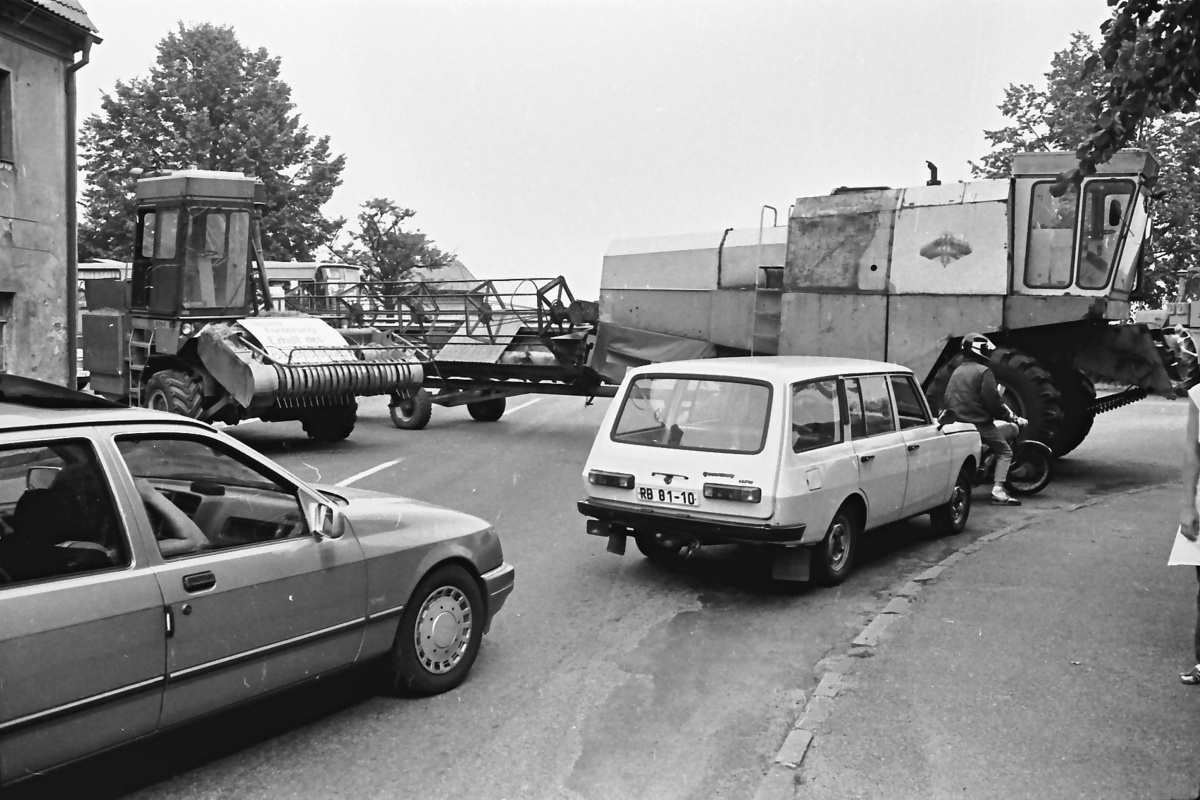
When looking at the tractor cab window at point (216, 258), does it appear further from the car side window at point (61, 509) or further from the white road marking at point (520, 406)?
the car side window at point (61, 509)

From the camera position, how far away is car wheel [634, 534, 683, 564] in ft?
→ 27.0

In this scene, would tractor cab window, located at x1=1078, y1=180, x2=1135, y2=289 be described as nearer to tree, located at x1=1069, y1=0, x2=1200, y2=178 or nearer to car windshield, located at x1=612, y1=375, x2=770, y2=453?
tree, located at x1=1069, y1=0, x2=1200, y2=178

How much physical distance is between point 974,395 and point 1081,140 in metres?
18.5

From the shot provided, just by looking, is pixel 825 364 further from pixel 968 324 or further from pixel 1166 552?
pixel 968 324

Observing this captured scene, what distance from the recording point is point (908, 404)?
341 inches

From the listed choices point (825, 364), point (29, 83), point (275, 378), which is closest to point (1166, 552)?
point (825, 364)

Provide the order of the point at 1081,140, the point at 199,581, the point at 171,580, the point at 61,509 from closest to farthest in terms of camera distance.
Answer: the point at 61,509 < the point at 171,580 < the point at 199,581 < the point at 1081,140

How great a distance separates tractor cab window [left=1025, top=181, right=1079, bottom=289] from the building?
15128mm

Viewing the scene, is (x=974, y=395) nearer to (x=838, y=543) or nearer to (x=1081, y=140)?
A: (x=838, y=543)

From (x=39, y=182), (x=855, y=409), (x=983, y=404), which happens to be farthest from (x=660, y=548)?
(x=39, y=182)

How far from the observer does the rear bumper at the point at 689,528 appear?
22.5 feet

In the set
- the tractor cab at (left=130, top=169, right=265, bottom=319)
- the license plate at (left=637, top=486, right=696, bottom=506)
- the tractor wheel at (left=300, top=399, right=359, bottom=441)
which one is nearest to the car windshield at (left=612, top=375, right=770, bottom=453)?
the license plate at (left=637, top=486, right=696, bottom=506)

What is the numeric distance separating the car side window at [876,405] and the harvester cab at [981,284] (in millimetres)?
4678

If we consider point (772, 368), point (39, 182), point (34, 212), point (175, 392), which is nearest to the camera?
point (772, 368)
